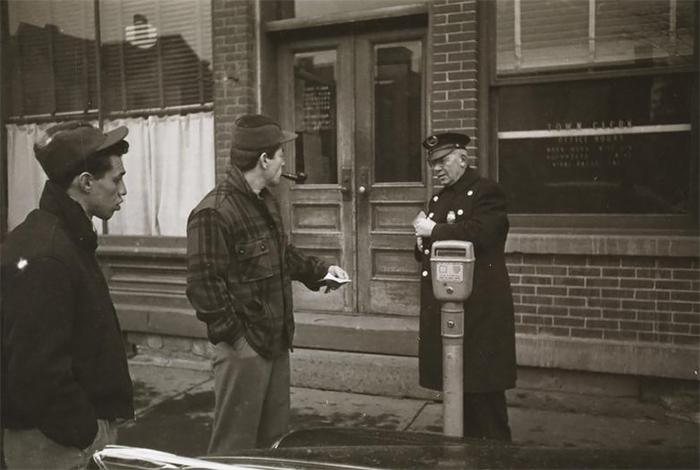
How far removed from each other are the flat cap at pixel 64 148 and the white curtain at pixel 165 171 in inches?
161

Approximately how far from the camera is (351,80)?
6156mm

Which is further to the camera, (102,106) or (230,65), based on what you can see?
(102,106)

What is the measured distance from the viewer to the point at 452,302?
11.6ft

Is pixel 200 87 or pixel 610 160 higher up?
pixel 200 87

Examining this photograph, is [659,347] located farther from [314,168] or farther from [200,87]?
[200,87]

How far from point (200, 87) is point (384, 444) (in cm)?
483

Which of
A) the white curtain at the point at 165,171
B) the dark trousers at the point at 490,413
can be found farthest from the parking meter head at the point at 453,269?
the white curtain at the point at 165,171

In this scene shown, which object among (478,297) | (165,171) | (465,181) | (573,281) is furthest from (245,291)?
(165,171)

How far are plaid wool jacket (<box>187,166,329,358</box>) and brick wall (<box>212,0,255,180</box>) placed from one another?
116 inches

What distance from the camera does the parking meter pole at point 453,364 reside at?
3.57 m

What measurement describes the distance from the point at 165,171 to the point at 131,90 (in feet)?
2.96

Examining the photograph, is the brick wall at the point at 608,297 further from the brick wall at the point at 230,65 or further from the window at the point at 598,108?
the brick wall at the point at 230,65

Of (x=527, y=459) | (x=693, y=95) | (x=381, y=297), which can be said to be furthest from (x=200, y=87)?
(x=527, y=459)

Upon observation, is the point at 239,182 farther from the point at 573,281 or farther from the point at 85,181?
the point at 573,281
